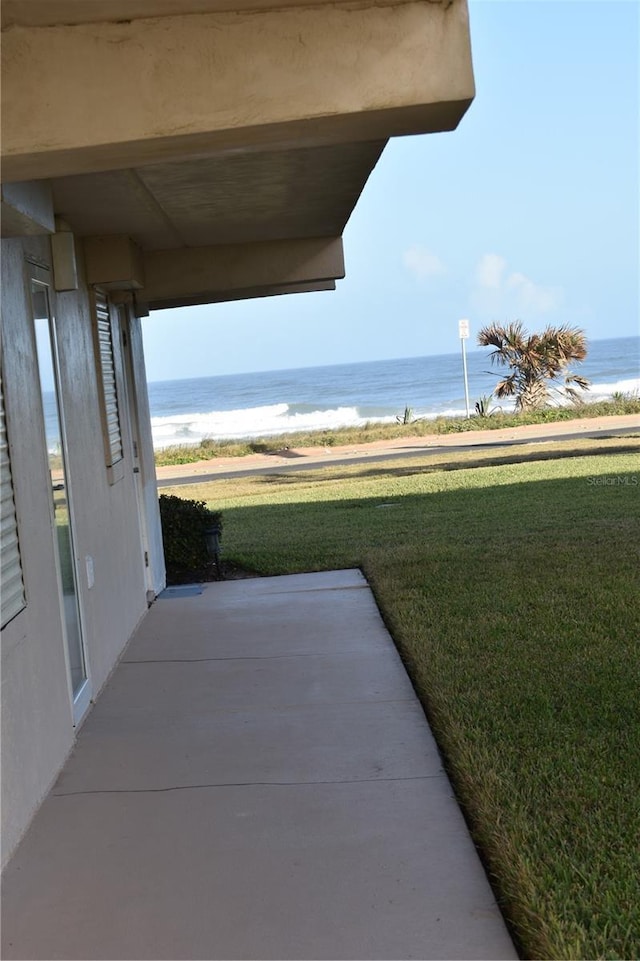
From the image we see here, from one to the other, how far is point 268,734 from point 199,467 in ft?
77.6

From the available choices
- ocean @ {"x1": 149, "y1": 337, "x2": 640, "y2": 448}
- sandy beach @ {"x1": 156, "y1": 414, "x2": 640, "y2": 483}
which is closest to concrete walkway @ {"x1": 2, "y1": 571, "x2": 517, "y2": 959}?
sandy beach @ {"x1": 156, "y1": 414, "x2": 640, "y2": 483}

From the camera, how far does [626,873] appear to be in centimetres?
390

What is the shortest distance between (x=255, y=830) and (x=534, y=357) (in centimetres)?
3059

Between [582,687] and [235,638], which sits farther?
[235,638]

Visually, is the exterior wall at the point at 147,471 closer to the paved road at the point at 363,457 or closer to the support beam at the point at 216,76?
the support beam at the point at 216,76

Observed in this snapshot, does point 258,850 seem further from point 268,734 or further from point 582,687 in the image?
point 582,687

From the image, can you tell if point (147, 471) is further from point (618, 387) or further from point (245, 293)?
point (618, 387)

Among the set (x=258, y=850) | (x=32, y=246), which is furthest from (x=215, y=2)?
(x=258, y=850)

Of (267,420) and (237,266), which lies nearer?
(237,266)

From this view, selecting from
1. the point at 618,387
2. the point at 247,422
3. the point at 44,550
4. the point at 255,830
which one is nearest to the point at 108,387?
the point at 44,550

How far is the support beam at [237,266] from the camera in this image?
32.7 feet

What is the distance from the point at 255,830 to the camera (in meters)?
4.56

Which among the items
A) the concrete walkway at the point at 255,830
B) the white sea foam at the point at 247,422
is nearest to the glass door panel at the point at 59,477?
the concrete walkway at the point at 255,830

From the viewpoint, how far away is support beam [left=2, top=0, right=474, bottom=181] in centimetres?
365
